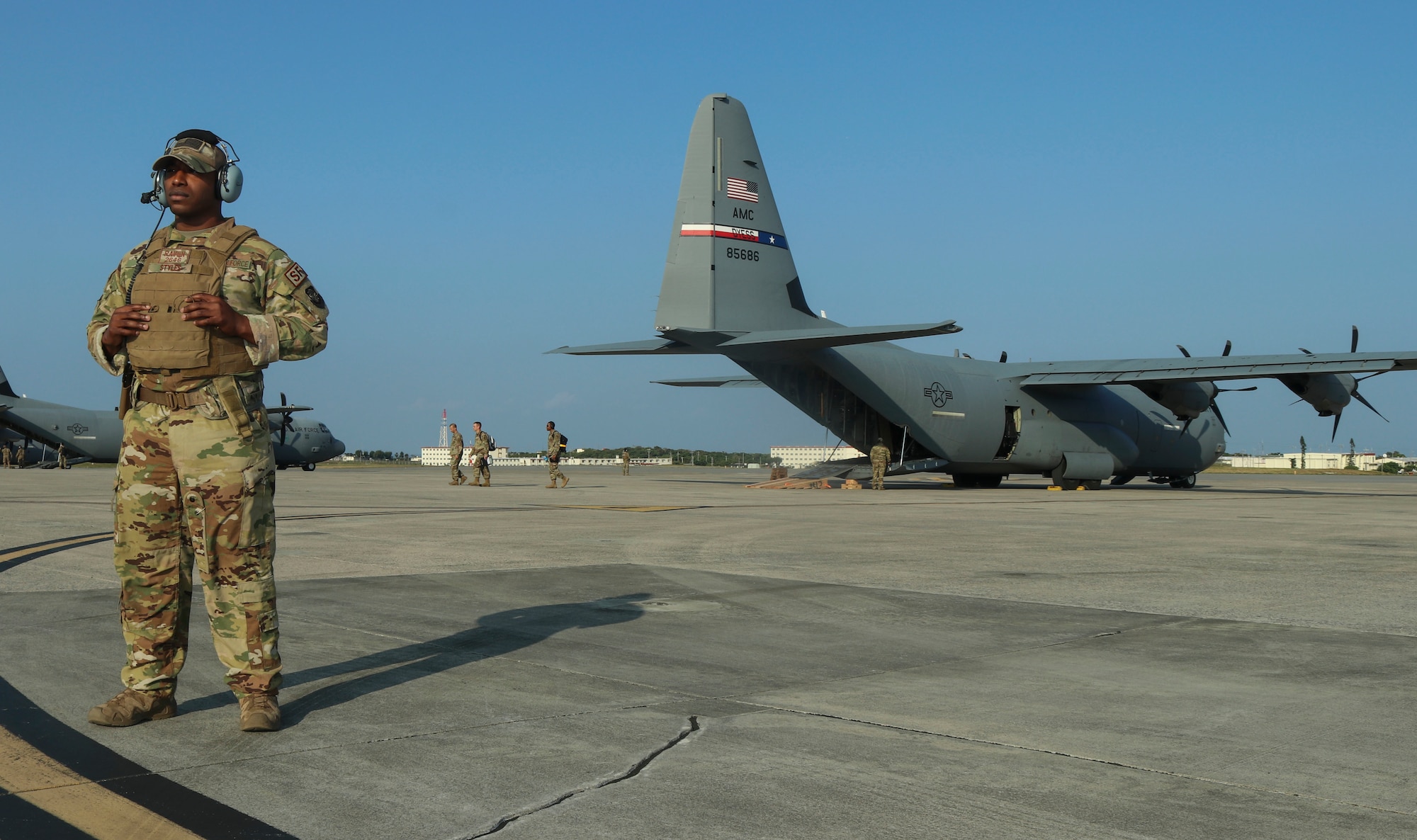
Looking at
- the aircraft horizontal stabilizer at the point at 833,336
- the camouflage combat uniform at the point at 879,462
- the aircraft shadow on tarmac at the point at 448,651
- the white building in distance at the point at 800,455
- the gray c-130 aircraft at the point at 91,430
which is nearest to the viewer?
the aircraft shadow on tarmac at the point at 448,651

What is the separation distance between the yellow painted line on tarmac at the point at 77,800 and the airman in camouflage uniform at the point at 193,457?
61 centimetres

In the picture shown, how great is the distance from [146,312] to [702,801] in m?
3.11

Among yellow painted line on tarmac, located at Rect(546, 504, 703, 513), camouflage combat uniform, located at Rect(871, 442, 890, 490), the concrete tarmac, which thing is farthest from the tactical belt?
camouflage combat uniform, located at Rect(871, 442, 890, 490)

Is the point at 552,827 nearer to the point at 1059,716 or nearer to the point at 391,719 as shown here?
the point at 391,719

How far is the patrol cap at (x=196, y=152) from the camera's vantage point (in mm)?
4875

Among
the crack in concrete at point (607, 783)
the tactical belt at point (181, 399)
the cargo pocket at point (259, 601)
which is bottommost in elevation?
the crack in concrete at point (607, 783)

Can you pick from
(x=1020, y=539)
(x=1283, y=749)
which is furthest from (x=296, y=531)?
(x=1283, y=749)

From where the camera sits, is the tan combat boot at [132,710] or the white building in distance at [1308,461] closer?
the tan combat boot at [132,710]

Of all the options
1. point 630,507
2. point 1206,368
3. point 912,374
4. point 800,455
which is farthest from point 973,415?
point 800,455

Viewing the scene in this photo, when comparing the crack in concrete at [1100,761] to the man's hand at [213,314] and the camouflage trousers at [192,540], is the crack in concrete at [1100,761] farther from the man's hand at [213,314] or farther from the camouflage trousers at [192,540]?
the man's hand at [213,314]

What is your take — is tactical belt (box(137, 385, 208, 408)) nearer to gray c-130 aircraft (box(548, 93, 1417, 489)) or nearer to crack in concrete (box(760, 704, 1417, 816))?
crack in concrete (box(760, 704, 1417, 816))

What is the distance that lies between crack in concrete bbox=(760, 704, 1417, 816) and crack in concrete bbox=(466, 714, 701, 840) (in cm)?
59

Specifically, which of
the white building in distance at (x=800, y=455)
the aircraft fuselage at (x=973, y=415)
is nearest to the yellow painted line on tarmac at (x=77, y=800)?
the aircraft fuselage at (x=973, y=415)

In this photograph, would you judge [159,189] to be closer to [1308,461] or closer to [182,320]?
[182,320]
